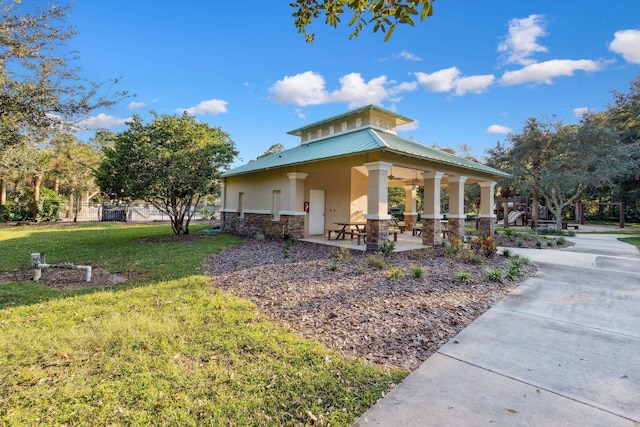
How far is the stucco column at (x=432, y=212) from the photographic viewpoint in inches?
440

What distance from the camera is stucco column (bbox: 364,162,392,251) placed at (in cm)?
951

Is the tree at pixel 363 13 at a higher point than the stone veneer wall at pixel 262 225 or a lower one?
higher

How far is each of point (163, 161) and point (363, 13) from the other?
10.1 meters

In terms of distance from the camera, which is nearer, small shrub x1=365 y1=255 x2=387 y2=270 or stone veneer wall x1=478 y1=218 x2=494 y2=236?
small shrub x1=365 y1=255 x2=387 y2=270

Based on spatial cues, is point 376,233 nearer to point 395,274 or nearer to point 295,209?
point 395,274

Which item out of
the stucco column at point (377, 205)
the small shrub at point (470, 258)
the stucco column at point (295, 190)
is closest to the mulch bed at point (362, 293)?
the small shrub at point (470, 258)

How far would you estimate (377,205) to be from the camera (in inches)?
376

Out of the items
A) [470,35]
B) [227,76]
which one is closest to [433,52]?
[470,35]

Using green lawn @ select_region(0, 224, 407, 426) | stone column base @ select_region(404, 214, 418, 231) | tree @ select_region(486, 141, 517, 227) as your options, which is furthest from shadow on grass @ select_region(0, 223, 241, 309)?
tree @ select_region(486, 141, 517, 227)

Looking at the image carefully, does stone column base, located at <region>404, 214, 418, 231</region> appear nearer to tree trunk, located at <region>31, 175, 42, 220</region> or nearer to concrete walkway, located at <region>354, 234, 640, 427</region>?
concrete walkway, located at <region>354, 234, 640, 427</region>

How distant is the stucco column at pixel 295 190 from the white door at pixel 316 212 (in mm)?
2017

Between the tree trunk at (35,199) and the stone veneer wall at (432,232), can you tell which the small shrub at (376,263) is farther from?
the tree trunk at (35,199)

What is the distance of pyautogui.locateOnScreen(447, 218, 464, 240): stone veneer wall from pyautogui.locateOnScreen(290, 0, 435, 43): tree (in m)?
10.3

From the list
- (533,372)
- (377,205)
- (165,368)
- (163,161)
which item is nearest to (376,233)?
(377,205)
